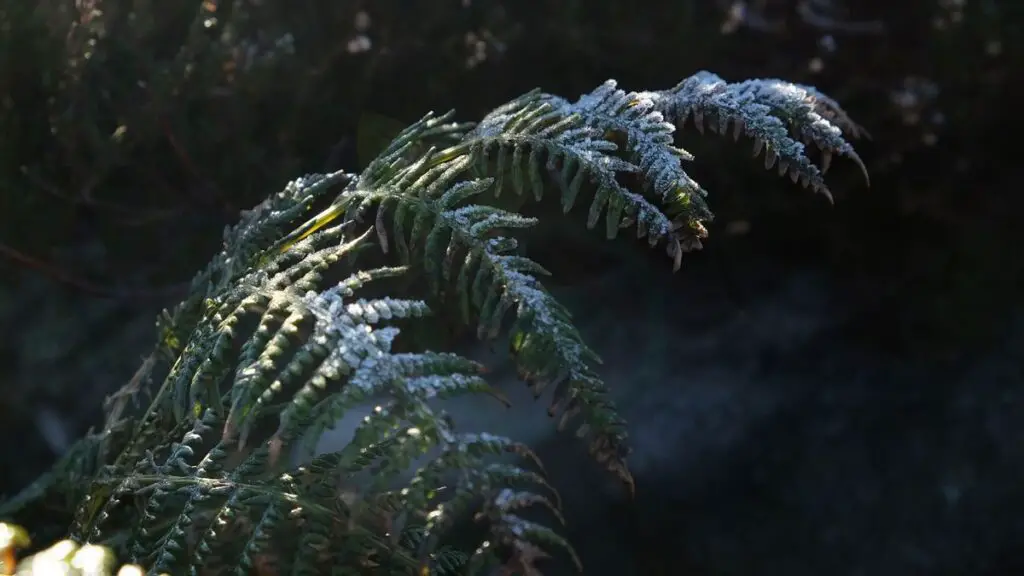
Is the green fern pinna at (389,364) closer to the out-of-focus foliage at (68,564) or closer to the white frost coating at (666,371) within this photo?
the out-of-focus foliage at (68,564)

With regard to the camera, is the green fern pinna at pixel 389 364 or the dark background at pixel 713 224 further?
the dark background at pixel 713 224

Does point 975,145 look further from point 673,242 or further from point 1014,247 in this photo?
point 673,242

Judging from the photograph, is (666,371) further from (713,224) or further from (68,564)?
(68,564)

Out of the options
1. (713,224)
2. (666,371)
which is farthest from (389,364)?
(713,224)

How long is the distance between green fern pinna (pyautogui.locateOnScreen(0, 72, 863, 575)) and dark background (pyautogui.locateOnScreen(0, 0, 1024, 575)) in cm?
68

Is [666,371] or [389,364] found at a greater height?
[389,364]

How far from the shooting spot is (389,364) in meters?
0.77

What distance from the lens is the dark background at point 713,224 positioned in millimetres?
1741

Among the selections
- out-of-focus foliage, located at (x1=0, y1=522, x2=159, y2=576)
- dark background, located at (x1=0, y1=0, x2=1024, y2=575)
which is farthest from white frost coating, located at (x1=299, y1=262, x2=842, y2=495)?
out-of-focus foliage, located at (x1=0, y1=522, x2=159, y2=576)

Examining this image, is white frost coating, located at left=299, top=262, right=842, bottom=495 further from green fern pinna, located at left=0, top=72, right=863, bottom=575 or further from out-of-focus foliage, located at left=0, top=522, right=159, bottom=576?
out-of-focus foliage, located at left=0, top=522, right=159, bottom=576

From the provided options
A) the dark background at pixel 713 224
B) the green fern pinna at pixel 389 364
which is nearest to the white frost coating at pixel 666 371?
the dark background at pixel 713 224

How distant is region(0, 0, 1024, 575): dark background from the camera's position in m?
1.74

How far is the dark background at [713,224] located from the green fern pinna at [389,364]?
0.68 metres

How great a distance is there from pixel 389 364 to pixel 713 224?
5.23ft
